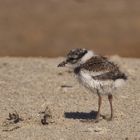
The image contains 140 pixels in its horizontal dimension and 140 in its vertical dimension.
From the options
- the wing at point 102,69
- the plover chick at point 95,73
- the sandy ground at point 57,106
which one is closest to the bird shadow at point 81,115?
the sandy ground at point 57,106

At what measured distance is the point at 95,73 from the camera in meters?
12.3

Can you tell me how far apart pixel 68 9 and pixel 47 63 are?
16431 millimetres

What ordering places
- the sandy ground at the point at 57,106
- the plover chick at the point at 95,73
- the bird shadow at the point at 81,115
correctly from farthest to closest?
the bird shadow at the point at 81,115
the plover chick at the point at 95,73
the sandy ground at the point at 57,106

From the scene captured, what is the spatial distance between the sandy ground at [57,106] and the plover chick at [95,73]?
57 centimetres

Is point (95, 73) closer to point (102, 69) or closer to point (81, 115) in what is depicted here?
point (102, 69)

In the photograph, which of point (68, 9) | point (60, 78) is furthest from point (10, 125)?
point (68, 9)

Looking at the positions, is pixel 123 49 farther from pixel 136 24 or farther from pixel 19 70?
pixel 19 70

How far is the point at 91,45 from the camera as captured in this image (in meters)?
30.1

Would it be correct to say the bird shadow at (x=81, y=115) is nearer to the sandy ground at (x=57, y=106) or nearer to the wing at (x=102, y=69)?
the sandy ground at (x=57, y=106)

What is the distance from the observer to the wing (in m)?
12.3

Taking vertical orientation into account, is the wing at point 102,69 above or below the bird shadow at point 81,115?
above

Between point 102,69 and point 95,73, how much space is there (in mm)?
156

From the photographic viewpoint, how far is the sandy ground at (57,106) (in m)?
11.8

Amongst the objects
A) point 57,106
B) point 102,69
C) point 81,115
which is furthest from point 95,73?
point 57,106
